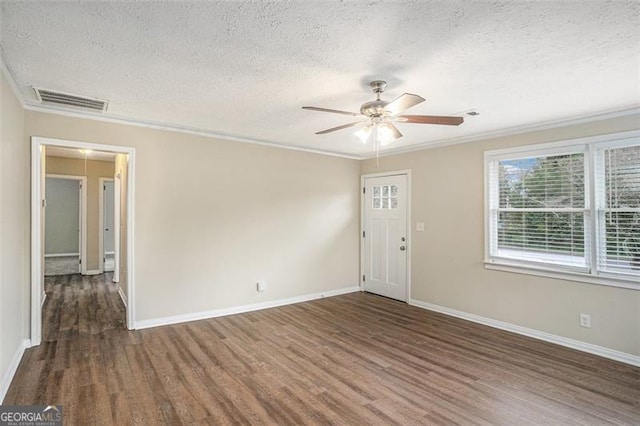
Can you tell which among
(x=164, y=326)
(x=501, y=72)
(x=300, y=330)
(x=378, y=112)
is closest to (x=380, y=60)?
(x=378, y=112)

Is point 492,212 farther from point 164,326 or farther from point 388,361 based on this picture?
point 164,326

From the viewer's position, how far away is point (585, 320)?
3.53m

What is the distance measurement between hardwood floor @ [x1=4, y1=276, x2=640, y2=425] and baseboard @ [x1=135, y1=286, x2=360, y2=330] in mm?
141

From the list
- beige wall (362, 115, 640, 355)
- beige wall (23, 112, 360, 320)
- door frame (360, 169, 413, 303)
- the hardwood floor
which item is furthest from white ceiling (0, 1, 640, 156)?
the hardwood floor

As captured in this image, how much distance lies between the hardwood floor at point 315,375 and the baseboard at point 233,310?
0.14m

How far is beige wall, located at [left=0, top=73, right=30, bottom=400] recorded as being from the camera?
251cm


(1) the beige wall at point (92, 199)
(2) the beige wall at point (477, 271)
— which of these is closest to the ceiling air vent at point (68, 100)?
(2) the beige wall at point (477, 271)

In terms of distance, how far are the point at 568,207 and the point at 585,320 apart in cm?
120

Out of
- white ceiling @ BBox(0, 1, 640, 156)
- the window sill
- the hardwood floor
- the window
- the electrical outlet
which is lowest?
the hardwood floor

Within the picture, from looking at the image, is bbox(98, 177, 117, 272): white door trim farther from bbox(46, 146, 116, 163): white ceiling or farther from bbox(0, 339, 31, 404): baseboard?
bbox(0, 339, 31, 404): baseboard

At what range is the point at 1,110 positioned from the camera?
246cm

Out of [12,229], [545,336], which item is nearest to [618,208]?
[545,336]

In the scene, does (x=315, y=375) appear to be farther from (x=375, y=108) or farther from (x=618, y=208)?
(x=618, y=208)

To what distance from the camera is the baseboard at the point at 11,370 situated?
8.16ft
